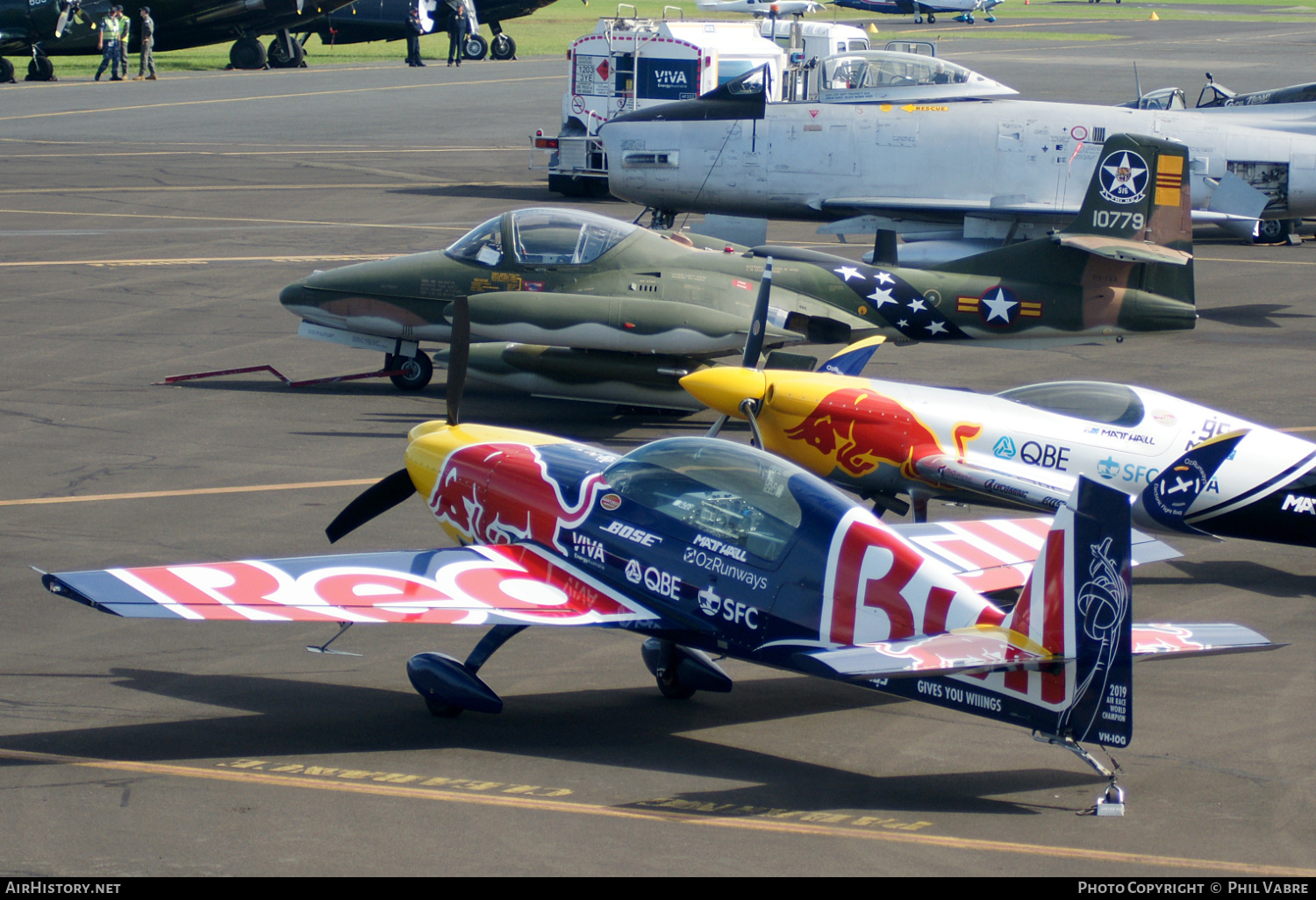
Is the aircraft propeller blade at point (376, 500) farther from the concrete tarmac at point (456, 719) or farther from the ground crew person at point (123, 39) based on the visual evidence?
the ground crew person at point (123, 39)

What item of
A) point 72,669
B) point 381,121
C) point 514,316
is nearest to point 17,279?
point 514,316

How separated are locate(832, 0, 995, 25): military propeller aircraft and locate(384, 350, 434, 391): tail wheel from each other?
81992 mm

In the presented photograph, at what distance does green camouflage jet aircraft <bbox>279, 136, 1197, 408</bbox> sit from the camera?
55.8 feet

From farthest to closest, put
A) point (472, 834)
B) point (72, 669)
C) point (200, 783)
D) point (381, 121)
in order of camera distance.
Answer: point (381, 121), point (72, 669), point (200, 783), point (472, 834)

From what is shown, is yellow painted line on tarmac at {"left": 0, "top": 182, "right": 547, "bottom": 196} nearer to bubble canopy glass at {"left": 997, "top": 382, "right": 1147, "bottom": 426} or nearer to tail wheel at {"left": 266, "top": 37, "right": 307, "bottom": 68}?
bubble canopy glass at {"left": 997, "top": 382, "right": 1147, "bottom": 426}

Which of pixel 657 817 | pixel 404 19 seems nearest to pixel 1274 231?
pixel 657 817

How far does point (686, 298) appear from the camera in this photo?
17578 mm

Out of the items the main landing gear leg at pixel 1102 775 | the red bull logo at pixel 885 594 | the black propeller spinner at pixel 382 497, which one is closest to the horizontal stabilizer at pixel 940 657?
the red bull logo at pixel 885 594

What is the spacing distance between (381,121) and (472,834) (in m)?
42.8

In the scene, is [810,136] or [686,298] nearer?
[686,298]

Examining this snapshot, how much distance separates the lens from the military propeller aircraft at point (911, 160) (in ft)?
84.5

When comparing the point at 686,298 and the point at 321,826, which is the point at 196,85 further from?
the point at 321,826

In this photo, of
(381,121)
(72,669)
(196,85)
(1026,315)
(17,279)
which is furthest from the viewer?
(196,85)

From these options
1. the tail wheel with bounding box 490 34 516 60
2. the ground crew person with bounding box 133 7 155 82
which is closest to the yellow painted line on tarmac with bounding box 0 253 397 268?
the ground crew person with bounding box 133 7 155 82
